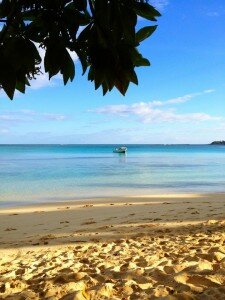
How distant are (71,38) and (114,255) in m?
4.71

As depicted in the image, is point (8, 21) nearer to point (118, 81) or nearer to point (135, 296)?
point (118, 81)

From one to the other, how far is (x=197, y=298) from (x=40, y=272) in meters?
2.22

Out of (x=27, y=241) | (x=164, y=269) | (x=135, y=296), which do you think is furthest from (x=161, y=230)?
(x=135, y=296)

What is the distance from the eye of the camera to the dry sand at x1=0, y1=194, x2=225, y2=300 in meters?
3.88

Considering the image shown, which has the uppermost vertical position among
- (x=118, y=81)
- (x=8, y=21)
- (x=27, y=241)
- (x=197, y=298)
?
(x=8, y=21)

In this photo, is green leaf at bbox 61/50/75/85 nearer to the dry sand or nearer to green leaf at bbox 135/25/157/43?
green leaf at bbox 135/25/157/43

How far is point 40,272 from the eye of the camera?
193 inches

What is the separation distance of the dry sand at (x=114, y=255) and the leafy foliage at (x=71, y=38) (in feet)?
8.96

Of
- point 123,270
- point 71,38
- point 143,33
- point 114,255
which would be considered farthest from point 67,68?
point 114,255

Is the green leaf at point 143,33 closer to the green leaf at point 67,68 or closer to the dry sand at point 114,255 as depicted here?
the green leaf at point 67,68

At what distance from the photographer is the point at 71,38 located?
1.37 metres

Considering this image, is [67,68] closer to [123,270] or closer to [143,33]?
[143,33]

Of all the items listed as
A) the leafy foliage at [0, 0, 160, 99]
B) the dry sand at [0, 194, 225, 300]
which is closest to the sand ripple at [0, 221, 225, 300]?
the dry sand at [0, 194, 225, 300]

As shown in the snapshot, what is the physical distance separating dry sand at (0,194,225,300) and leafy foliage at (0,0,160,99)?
→ 2732 millimetres
